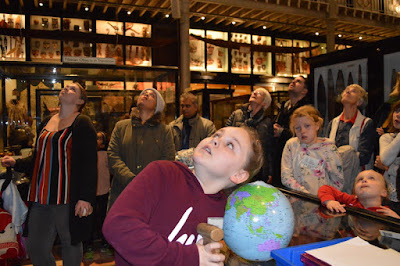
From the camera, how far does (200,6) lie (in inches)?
392

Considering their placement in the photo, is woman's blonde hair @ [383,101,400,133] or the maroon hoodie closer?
the maroon hoodie

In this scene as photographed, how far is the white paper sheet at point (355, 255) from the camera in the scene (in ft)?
2.79

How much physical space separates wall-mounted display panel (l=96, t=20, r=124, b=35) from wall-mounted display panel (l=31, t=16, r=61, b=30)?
1.11 metres

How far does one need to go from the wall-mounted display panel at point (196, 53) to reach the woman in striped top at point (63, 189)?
9.00 meters

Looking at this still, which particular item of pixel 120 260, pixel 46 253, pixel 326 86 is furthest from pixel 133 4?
pixel 120 260

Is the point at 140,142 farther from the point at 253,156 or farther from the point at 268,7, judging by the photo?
the point at 268,7

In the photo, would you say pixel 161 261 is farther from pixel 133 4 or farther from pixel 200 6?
pixel 200 6

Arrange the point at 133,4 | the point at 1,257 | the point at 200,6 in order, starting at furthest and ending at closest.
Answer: the point at 200,6 < the point at 133,4 < the point at 1,257

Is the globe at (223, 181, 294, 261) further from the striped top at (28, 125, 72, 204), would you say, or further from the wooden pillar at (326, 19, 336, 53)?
the wooden pillar at (326, 19, 336, 53)

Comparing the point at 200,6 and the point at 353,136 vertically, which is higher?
the point at 200,6

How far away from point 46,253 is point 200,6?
8.96 meters

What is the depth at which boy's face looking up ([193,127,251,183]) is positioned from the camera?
1.22m

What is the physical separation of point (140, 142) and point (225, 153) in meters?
1.99

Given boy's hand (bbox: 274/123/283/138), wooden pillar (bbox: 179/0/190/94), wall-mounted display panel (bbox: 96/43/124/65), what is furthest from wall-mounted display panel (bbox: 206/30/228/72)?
boy's hand (bbox: 274/123/283/138)
